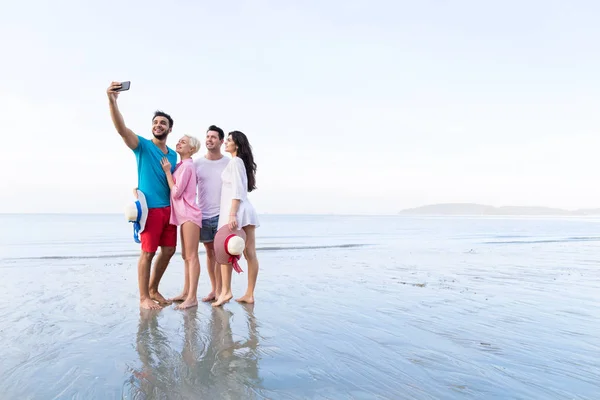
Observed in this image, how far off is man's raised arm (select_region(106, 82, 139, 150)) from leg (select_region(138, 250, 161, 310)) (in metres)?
1.27

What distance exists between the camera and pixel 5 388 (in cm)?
238

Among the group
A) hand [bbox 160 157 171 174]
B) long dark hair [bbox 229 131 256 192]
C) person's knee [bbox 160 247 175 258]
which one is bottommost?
person's knee [bbox 160 247 175 258]

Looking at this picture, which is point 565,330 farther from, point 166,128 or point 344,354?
point 166,128

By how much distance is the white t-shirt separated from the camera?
16.6ft

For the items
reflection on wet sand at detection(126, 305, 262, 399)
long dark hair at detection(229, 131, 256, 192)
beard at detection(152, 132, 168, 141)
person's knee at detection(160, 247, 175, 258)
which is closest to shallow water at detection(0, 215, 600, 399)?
reflection on wet sand at detection(126, 305, 262, 399)

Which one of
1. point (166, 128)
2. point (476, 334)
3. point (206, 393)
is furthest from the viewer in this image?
point (166, 128)

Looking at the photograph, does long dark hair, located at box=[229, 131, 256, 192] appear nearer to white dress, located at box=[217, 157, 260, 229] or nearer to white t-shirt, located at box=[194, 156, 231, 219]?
white dress, located at box=[217, 157, 260, 229]

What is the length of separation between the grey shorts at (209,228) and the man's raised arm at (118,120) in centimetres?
126

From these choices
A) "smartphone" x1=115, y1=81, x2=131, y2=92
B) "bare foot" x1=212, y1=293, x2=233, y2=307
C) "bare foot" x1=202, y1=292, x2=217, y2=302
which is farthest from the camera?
"bare foot" x1=202, y1=292, x2=217, y2=302

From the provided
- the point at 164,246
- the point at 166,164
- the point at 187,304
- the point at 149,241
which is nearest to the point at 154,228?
the point at 149,241

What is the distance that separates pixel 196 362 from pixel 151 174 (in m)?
2.55

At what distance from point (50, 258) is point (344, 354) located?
424 inches

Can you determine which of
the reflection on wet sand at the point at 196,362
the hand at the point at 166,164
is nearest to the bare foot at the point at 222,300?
the reflection on wet sand at the point at 196,362

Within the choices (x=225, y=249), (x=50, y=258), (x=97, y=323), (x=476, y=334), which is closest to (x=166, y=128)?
(x=225, y=249)
